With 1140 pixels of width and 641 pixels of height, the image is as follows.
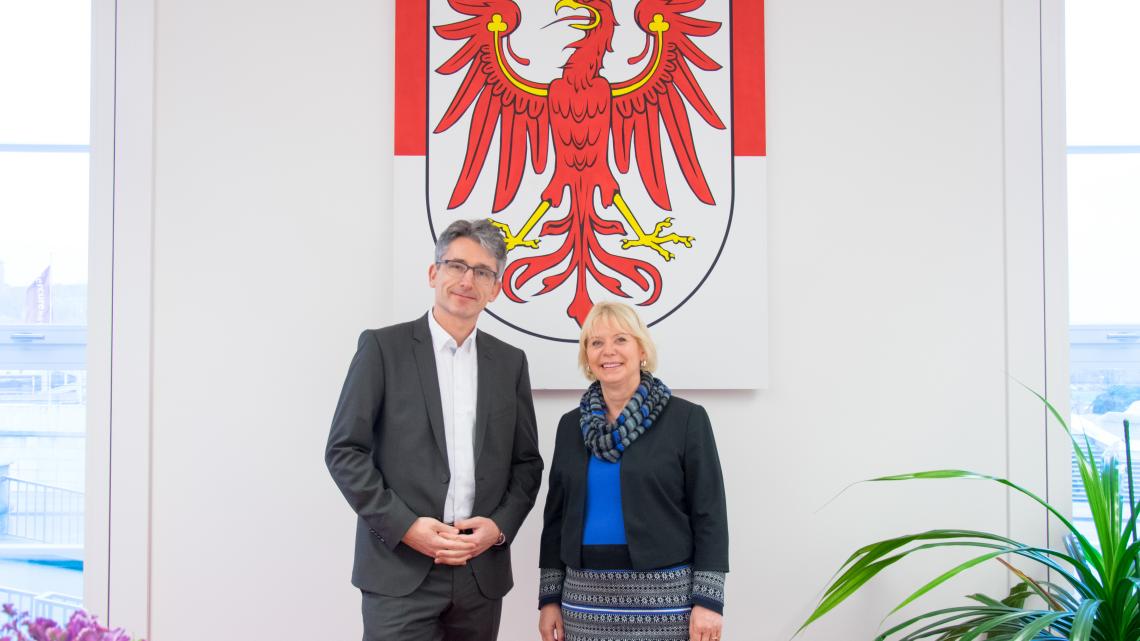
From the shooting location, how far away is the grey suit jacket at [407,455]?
1654 millimetres

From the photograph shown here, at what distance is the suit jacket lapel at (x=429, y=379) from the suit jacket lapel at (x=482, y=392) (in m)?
0.08

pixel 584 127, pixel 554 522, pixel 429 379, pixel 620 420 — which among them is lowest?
pixel 554 522

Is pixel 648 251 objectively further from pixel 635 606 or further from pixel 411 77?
pixel 635 606

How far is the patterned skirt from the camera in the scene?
1.68 meters

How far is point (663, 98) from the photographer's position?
2.31m

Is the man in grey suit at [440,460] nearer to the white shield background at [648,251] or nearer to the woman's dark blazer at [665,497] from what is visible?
the woman's dark blazer at [665,497]

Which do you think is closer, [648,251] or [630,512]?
[630,512]

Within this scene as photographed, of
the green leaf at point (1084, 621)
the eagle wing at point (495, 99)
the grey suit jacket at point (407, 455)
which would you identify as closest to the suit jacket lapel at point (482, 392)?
the grey suit jacket at point (407, 455)

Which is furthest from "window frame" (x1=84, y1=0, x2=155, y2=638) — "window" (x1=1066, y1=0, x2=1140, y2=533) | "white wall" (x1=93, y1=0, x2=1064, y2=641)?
"window" (x1=1066, y1=0, x2=1140, y2=533)

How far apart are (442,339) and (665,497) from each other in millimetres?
662

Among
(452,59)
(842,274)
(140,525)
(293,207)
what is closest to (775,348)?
(842,274)

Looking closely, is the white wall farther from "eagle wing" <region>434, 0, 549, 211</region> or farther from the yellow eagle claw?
the yellow eagle claw

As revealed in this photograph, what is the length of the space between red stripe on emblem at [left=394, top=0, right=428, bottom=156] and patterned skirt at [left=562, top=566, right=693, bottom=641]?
1.41 m

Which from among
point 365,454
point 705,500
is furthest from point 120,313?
point 705,500
